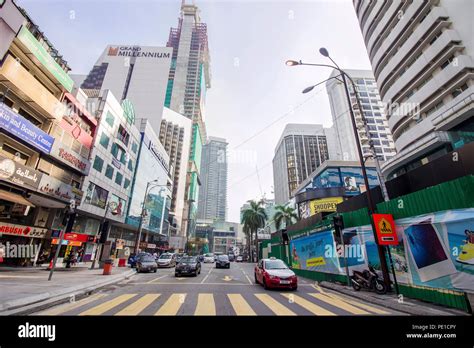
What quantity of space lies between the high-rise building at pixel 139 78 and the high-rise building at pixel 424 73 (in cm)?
7104

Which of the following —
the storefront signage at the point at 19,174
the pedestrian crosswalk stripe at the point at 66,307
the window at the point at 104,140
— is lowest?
the pedestrian crosswalk stripe at the point at 66,307

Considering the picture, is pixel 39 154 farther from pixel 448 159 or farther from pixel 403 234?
pixel 448 159

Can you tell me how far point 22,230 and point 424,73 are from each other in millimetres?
45844

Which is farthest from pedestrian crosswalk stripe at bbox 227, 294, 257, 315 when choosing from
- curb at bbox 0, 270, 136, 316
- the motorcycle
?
the motorcycle

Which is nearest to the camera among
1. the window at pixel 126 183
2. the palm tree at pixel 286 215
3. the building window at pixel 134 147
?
the window at pixel 126 183

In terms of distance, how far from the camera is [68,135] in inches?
886

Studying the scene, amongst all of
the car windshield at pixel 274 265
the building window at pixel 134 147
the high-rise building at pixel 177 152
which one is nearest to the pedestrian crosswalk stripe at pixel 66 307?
the car windshield at pixel 274 265

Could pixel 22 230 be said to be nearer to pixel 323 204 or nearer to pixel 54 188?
pixel 54 188

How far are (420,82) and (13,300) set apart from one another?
39706 millimetres

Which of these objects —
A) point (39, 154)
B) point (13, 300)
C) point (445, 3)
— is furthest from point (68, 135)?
point (445, 3)

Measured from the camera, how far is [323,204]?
35.2 meters

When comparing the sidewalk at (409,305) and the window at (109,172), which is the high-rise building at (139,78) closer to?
the window at (109,172)

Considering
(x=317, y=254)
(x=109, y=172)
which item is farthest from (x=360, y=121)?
(x=109, y=172)

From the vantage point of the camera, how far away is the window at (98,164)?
26.7m
